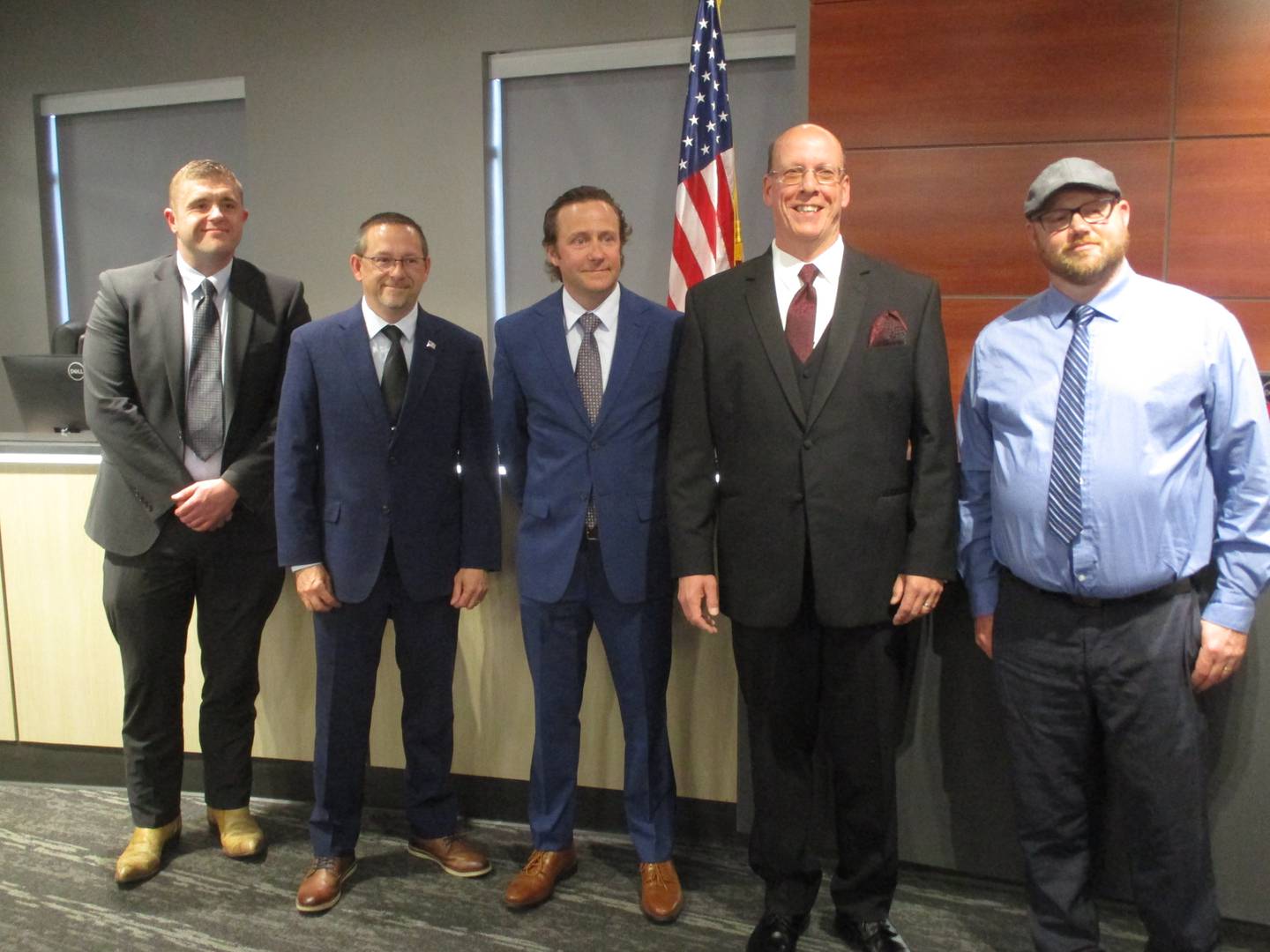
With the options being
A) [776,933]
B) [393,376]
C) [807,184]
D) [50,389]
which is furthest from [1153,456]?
[50,389]

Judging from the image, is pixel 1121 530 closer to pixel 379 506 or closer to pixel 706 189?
pixel 379 506

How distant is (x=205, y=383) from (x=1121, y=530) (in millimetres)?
1983

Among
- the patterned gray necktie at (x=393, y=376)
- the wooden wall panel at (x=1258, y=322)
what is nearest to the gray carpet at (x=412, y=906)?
the patterned gray necktie at (x=393, y=376)

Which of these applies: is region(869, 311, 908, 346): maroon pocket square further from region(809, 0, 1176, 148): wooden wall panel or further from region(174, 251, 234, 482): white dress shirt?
region(809, 0, 1176, 148): wooden wall panel

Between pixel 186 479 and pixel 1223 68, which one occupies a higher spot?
pixel 1223 68

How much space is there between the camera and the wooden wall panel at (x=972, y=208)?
3.67 meters

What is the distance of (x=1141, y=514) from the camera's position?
167cm

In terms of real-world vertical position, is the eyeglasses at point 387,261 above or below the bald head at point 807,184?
below

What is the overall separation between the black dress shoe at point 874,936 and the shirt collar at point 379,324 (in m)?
1.56

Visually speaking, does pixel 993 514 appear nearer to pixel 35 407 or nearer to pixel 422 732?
pixel 422 732

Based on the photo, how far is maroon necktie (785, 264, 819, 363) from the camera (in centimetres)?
184

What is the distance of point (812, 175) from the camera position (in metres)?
1.79

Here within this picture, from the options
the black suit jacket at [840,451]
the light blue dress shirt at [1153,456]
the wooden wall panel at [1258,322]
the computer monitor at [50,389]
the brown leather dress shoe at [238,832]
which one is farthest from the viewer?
the wooden wall panel at [1258,322]

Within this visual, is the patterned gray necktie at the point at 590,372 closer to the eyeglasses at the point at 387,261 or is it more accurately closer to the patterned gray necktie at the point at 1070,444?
the eyeglasses at the point at 387,261
